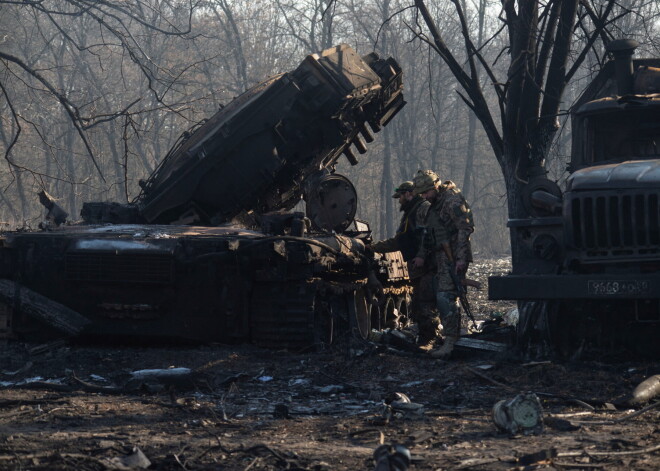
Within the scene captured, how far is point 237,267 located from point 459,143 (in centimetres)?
5364

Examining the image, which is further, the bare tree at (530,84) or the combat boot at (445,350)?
the bare tree at (530,84)

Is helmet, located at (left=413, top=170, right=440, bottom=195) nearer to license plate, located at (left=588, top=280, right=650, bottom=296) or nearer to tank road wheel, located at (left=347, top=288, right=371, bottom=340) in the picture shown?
tank road wheel, located at (left=347, top=288, right=371, bottom=340)

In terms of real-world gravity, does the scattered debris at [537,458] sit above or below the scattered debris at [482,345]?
below

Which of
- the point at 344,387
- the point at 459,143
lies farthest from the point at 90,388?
the point at 459,143

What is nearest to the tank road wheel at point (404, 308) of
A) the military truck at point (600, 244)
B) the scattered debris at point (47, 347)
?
the military truck at point (600, 244)

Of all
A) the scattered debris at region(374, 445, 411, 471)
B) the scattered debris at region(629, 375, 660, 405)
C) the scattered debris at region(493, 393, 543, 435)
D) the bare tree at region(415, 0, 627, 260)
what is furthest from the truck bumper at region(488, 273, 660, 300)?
the bare tree at region(415, 0, 627, 260)

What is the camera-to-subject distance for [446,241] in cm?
1078

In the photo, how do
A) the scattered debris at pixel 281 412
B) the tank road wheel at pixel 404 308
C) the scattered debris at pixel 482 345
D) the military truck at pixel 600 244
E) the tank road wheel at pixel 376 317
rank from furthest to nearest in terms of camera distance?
the tank road wheel at pixel 404 308
the tank road wheel at pixel 376 317
the scattered debris at pixel 482 345
the military truck at pixel 600 244
the scattered debris at pixel 281 412

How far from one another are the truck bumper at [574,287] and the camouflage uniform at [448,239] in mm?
1459

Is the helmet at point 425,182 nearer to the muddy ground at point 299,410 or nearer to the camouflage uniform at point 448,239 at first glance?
the camouflage uniform at point 448,239

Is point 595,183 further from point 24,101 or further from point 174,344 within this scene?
point 24,101

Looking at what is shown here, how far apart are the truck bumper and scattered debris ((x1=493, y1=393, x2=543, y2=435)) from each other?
7.30 feet

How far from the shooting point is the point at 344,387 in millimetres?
8734

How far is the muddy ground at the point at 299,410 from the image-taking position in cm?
577
